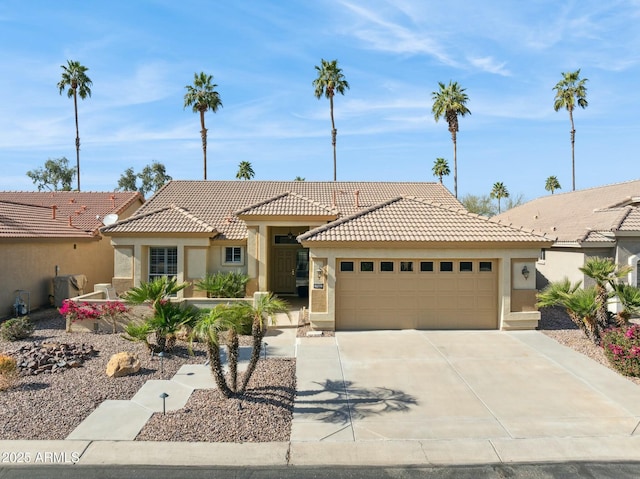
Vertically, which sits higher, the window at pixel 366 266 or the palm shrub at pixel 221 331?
the window at pixel 366 266

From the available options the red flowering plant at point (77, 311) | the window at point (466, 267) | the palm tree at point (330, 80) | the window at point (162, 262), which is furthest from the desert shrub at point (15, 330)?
the palm tree at point (330, 80)

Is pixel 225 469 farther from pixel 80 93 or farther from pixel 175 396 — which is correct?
pixel 80 93

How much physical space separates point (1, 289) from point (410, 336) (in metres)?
14.9

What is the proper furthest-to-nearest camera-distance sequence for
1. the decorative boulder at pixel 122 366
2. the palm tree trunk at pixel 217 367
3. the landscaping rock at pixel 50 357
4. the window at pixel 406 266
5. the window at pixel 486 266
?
the window at pixel 486 266, the window at pixel 406 266, the landscaping rock at pixel 50 357, the decorative boulder at pixel 122 366, the palm tree trunk at pixel 217 367

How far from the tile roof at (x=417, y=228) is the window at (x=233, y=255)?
577cm

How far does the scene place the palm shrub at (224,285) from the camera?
17750 millimetres

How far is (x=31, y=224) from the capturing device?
18766 mm

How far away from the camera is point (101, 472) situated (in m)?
6.30

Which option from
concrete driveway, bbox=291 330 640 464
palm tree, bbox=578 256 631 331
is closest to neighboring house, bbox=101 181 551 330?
concrete driveway, bbox=291 330 640 464

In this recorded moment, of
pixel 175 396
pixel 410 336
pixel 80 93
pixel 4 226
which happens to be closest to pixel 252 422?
pixel 175 396

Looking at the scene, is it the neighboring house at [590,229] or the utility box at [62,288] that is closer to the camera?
the neighboring house at [590,229]

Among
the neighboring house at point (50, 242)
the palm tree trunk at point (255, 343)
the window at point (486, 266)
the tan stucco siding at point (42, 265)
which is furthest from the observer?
the neighboring house at point (50, 242)

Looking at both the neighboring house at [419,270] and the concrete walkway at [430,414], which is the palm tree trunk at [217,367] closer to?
the concrete walkway at [430,414]

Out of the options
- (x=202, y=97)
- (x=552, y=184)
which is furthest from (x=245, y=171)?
(x=552, y=184)
